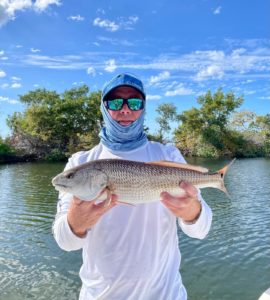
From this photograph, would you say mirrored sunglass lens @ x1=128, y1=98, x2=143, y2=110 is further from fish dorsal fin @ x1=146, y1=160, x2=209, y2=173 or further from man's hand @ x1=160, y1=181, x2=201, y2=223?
man's hand @ x1=160, y1=181, x2=201, y2=223

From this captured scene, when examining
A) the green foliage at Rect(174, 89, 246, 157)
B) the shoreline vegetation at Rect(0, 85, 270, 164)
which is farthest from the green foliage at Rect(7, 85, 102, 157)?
the green foliage at Rect(174, 89, 246, 157)

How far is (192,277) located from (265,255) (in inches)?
95.1

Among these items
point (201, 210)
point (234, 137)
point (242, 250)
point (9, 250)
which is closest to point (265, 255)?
point (242, 250)

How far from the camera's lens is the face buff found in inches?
107

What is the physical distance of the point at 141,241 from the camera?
2.43m

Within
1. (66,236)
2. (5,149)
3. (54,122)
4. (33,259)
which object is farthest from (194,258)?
(54,122)

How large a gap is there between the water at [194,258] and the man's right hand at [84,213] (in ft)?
20.6

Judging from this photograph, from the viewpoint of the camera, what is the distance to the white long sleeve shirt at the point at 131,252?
238 cm

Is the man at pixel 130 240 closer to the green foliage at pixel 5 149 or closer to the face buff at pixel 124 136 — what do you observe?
the face buff at pixel 124 136

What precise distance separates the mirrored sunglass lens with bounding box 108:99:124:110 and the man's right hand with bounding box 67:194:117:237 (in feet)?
2.47

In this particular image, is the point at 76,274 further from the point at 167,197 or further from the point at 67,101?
the point at 67,101

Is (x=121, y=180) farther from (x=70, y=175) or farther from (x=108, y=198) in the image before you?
(x=70, y=175)

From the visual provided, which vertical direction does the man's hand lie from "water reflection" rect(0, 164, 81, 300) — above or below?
above

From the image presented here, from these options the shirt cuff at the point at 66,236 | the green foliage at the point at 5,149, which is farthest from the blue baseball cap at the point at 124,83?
the green foliage at the point at 5,149
